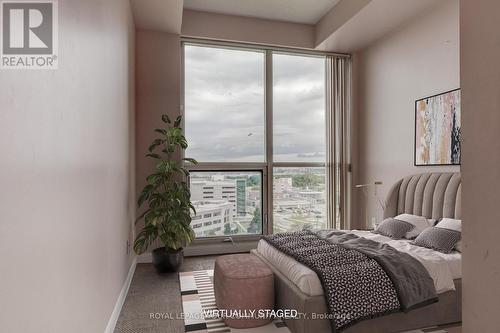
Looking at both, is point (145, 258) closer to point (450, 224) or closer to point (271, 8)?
point (450, 224)

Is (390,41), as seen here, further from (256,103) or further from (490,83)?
(490,83)

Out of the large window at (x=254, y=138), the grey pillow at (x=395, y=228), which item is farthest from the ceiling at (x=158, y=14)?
the grey pillow at (x=395, y=228)

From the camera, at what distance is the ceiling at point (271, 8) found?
4348 mm

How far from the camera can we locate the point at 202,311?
2799mm

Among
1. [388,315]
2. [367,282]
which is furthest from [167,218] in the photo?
[388,315]

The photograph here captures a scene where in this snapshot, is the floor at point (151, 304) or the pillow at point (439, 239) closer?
the floor at point (151, 304)

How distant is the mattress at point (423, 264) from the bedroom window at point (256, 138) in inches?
80.5

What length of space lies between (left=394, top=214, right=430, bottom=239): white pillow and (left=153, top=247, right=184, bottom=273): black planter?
257 cm

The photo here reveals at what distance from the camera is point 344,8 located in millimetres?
4234

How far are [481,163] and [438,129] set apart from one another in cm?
344

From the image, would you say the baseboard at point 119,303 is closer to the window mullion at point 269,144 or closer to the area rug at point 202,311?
the area rug at point 202,311

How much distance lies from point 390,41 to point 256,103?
6.86ft

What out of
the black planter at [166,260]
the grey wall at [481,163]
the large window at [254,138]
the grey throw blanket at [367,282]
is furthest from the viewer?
the large window at [254,138]

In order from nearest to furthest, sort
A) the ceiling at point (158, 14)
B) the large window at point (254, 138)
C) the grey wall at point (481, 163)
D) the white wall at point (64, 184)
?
the grey wall at point (481, 163) < the white wall at point (64, 184) < the ceiling at point (158, 14) < the large window at point (254, 138)
